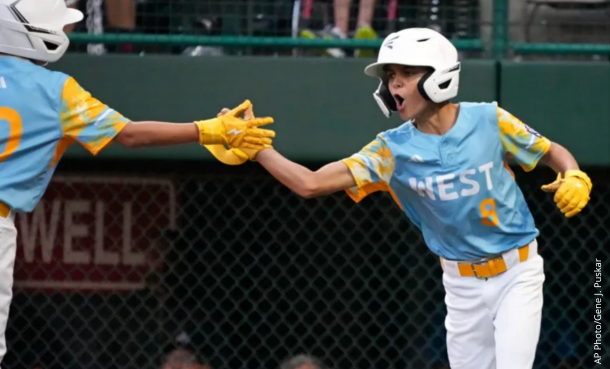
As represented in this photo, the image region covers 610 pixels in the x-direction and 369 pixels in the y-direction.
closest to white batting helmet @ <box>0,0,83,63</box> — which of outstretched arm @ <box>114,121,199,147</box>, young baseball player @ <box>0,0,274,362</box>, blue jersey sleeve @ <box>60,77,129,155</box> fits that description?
young baseball player @ <box>0,0,274,362</box>

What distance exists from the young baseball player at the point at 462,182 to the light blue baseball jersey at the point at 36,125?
0.66 meters

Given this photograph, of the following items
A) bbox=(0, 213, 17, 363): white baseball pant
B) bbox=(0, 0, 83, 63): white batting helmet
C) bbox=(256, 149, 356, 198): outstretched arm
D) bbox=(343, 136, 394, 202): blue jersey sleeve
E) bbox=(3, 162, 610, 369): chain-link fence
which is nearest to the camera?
bbox=(0, 213, 17, 363): white baseball pant

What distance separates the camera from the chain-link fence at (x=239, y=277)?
606cm

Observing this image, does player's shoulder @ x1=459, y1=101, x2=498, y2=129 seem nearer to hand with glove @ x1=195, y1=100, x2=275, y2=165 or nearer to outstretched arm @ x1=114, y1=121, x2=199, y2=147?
hand with glove @ x1=195, y1=100, x2=275, y2=165

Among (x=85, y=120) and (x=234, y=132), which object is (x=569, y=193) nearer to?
(x=234, y=132)

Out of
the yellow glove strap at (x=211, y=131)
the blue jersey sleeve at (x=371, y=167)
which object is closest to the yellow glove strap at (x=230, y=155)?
the yellow glove strap at (x=211, y=131)


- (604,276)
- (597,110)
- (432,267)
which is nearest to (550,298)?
(604,276)

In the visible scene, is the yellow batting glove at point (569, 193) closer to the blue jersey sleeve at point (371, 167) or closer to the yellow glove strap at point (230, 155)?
the blue jersey sleeve at point (371, 167)

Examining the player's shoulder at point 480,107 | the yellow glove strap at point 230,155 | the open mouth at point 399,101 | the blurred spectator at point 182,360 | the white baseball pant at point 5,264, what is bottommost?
the blurred spectator at point 182,360

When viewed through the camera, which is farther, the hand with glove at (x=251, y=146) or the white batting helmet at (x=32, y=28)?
the hand with glove at (x=251, y=146)

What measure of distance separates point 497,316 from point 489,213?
401 millimetres

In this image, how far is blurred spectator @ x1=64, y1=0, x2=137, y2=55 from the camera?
Result: 578 centimetres

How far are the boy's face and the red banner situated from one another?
235cm

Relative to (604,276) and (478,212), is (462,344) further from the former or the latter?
(604,276)
